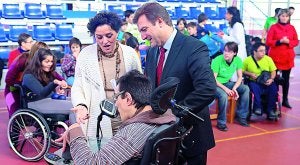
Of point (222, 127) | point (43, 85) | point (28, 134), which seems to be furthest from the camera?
point (222, 127)

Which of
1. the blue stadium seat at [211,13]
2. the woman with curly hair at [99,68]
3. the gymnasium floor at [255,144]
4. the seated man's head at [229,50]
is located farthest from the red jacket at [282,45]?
the blue stadium seat at [211,13]

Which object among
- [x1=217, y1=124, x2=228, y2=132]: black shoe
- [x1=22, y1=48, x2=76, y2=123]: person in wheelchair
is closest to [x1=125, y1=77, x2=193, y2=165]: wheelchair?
[x1=22, y1=48, x2=76, y2=123]: person in wheelchair

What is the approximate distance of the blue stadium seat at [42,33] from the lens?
7.73m

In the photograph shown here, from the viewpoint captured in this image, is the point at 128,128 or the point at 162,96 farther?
the point at 128,128

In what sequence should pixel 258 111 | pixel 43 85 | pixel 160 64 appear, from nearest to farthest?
pixel 160 64
pixel 43 85
pixel 258 111

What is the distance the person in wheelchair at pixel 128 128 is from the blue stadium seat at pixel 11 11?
679cm

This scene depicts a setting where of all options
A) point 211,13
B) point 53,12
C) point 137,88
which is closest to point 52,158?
point 137,88

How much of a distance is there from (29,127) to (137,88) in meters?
2.46

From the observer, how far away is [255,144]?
4094mm

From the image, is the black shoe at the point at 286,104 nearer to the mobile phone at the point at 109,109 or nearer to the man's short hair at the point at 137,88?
the man's short hair at the point at 137,88

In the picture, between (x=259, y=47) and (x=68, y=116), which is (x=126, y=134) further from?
(x=259, y=47)

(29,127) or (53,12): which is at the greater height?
(53,12)

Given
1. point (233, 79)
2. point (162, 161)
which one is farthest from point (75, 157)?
point (233, 79)

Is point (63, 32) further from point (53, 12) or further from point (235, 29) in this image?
point (235, 29)
